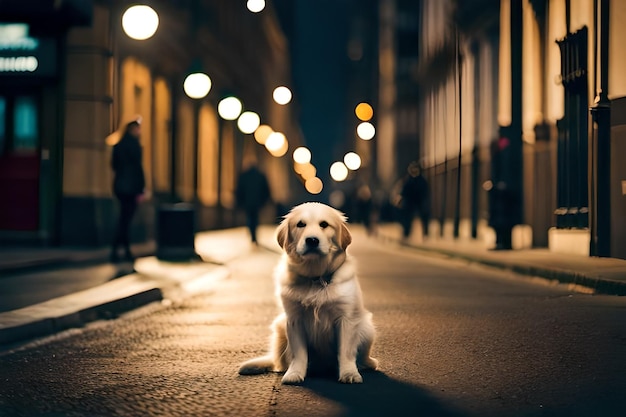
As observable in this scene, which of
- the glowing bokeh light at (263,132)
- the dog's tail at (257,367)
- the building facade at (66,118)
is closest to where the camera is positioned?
the dog's tail at (257,367)

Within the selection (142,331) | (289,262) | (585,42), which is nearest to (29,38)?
(585,42)

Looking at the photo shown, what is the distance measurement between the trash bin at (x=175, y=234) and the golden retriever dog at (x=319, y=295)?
11373mm

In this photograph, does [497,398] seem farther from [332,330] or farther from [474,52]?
[474,52]

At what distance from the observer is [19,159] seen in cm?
1884

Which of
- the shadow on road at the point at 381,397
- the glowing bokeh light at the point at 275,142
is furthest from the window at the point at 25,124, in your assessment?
the glowing bokeh light at the point at 275,142

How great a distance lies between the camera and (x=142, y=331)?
26.2 feet

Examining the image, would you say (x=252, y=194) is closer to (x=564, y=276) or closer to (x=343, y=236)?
(x=564, y=276)

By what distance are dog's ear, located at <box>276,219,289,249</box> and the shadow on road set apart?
793 millimetres

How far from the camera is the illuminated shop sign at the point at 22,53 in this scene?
60.4 feet

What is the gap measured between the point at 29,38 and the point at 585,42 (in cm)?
1042

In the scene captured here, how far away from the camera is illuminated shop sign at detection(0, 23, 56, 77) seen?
18422mm

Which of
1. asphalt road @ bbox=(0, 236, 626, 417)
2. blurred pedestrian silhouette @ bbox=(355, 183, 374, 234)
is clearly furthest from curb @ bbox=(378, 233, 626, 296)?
blurred pedestrian silhouette @ bbox=(355, 183, 374, 234)

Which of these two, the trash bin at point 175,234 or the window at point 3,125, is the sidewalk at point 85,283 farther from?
the window at point 3,125

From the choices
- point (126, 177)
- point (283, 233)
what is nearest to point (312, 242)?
point (283, 233)
